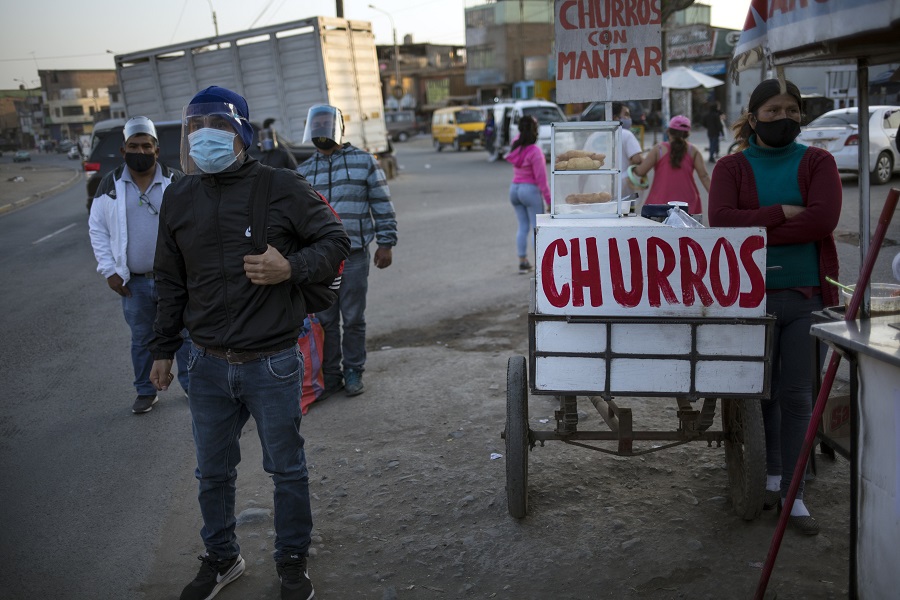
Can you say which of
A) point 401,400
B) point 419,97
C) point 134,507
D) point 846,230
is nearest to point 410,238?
point 846,230

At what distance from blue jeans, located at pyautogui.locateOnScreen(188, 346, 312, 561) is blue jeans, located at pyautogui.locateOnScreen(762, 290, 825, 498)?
2.09 meters

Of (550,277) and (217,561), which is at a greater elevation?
(550,277)

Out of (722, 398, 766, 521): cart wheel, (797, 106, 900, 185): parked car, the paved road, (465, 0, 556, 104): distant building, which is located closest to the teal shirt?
(722, 398, 766, 521): cart wheel

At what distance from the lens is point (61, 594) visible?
11.7 feet

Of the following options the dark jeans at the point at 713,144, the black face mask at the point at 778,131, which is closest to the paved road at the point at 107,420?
the black face mask at the point at 778,131

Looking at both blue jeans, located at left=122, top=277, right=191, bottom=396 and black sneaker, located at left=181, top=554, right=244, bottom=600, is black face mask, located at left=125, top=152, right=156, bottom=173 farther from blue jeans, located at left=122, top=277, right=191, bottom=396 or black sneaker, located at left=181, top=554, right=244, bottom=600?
black sneaker, located at left=181, top=554, right=244, bottom=600

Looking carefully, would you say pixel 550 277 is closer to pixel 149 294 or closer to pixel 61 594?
pixel 61 594

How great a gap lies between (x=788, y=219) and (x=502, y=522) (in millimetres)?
1889

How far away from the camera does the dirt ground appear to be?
134 inches

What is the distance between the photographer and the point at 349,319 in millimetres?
5938

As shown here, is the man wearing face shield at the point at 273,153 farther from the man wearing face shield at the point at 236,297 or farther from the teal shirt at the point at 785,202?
the teal shirt at the point at 785,202

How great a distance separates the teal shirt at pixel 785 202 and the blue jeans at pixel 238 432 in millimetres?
2114

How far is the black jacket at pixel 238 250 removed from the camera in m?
3.16

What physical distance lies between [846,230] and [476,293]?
5.90 m
